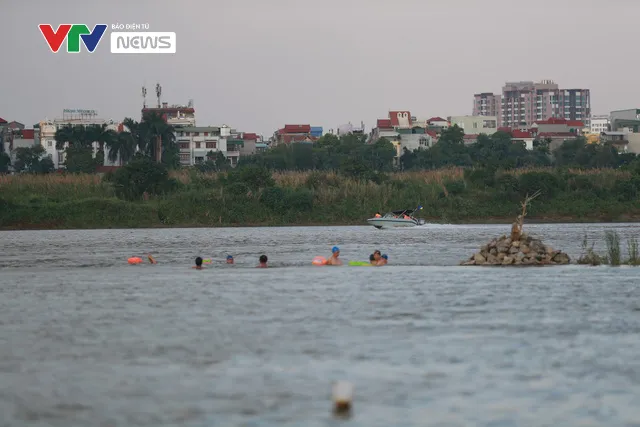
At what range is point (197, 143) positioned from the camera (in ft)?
609

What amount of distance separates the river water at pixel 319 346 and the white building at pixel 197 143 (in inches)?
5466

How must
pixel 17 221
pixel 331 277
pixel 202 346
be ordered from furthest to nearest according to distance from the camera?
1. pixel 17 221
2. pixel 331 277
3. pixel 202 346

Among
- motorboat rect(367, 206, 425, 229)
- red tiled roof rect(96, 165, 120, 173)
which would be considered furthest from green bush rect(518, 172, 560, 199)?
red tiled roof rect(96, 165, 120, 173)

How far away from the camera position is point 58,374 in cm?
2047

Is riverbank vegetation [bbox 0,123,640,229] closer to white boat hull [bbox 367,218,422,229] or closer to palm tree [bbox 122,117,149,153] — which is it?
white boat hull [bbox 367,218,422,229]

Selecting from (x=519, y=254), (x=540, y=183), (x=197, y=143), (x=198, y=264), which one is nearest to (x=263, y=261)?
(x=198, y=264)

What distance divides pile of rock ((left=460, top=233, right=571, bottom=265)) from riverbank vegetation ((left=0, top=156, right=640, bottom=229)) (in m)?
49.5

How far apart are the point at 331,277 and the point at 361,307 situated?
35.9ft

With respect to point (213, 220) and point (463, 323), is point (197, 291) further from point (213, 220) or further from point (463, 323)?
point (213, 220)

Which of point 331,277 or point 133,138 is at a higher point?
point 133,138

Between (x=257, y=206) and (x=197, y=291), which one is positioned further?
(x=257, y=206)

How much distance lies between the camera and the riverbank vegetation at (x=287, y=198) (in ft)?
305

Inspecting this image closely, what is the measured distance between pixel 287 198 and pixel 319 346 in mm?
72597

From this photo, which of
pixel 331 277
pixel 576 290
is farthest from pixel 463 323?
pixel 331 277
